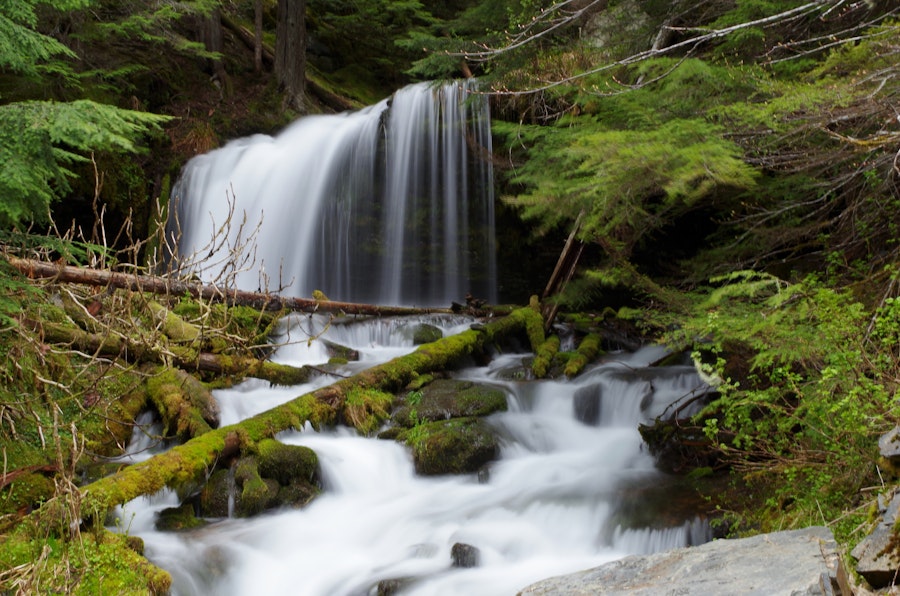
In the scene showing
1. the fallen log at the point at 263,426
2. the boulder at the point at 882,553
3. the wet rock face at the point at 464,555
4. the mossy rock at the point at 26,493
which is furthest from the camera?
the wet rock face at the point at 464,555

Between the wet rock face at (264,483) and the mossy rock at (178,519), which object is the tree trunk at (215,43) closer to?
the wet rock face at (264,483)

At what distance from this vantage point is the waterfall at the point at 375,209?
43.8ft

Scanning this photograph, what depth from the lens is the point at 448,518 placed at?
5.92 meters

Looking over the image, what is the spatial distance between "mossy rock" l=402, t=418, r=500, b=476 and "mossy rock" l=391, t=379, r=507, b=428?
0.97ft

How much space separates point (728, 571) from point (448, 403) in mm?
4786

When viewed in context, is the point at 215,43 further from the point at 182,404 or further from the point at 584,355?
the point at 182,404

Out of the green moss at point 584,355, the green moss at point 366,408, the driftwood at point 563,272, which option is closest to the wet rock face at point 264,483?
the green moss at point 366,408

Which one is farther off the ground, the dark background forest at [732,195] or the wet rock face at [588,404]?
the dark background forest at [732,195]

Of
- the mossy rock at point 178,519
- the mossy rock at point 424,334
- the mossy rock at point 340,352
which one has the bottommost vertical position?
the mossy rock at point 178,519

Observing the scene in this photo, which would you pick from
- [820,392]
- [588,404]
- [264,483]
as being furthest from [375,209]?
[820,392]

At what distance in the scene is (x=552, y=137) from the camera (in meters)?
7.14

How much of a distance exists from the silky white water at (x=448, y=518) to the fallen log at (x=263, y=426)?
0.68 feet

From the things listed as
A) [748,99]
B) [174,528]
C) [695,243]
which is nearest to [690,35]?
[748,99]

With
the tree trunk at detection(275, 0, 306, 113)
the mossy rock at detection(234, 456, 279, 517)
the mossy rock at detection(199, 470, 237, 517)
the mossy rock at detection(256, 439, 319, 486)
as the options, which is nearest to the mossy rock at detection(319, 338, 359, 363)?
the mossy rock at detection(256, 439, 319, 486)
